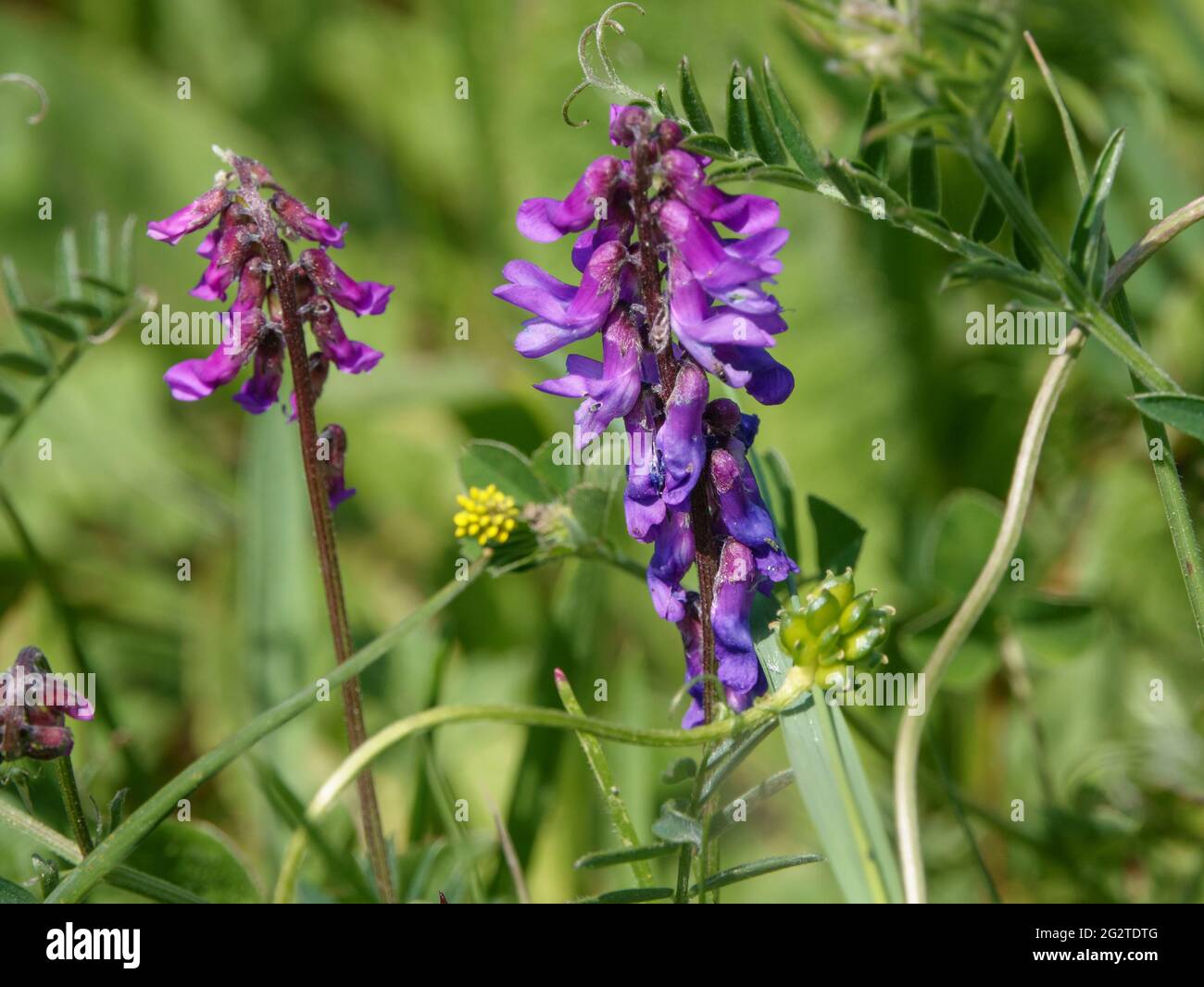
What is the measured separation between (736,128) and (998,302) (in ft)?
6.70

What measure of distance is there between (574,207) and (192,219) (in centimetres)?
58

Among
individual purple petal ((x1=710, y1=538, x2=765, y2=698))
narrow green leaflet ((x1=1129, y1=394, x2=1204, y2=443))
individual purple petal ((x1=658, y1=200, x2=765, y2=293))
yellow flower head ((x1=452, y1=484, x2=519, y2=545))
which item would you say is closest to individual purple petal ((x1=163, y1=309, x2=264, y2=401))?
yellow flower head ((x1=452, y1=484, x2=519, y2=545))

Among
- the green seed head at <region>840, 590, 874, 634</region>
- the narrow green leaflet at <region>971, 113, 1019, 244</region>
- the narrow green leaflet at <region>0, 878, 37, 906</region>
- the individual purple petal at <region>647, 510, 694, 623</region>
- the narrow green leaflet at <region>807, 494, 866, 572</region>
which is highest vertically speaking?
the narrow green leaflet at <region>971, 113, 1019, 244</region>

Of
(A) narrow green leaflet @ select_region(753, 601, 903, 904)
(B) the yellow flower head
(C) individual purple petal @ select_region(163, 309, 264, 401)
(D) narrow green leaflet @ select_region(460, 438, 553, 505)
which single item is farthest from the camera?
(D) narrow green leaflet @ select_region(460, 438, 553, 505)

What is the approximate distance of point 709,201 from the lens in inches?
57.4

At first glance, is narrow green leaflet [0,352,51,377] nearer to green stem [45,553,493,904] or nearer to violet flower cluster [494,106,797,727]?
green stem [45,553,493,904]

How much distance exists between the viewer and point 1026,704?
2414 mm

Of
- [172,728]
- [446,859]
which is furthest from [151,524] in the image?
[446,859]

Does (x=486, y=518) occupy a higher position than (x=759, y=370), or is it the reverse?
(x=759, y=370)

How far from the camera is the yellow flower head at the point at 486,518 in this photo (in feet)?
5.98

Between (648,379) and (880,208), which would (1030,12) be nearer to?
(880,208)

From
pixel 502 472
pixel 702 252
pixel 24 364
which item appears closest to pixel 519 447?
pixel 502 472

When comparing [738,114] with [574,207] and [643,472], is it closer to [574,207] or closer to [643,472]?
[574,207]

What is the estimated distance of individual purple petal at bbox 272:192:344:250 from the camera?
5.67 ft
